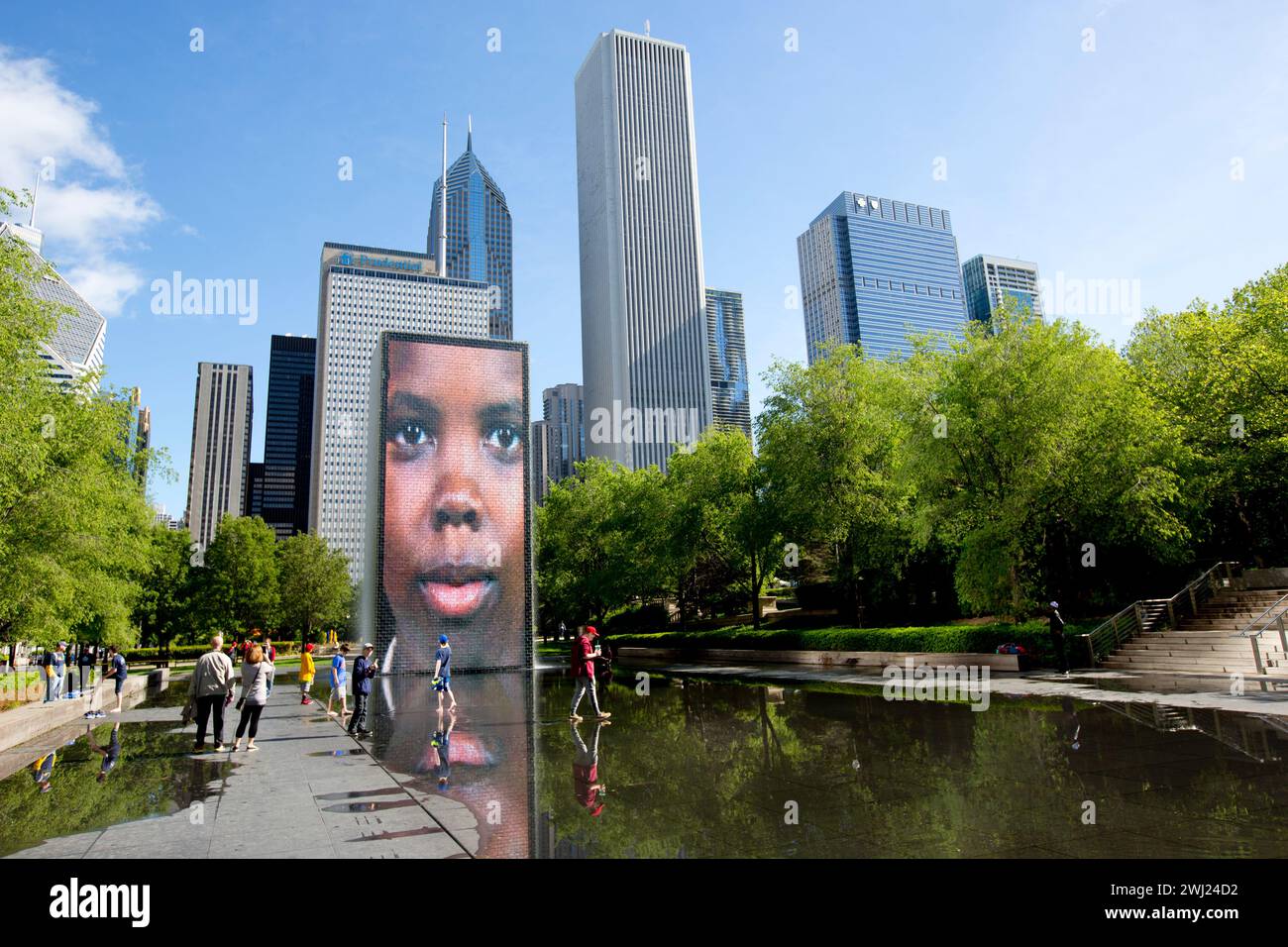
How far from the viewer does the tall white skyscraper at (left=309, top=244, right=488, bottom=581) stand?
16062 cm

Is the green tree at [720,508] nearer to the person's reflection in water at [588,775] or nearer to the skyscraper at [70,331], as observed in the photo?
the person's reflection in water at [588,775]

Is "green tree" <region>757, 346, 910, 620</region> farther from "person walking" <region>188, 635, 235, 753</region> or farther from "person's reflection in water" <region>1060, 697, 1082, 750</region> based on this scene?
"person walking" <region>188, 635, 235, 753</region>

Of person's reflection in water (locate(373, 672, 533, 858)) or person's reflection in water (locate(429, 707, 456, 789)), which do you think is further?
person's reflection in water (locate(429, 707, 456, 789))

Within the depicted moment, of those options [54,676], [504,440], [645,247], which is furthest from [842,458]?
[645,247]

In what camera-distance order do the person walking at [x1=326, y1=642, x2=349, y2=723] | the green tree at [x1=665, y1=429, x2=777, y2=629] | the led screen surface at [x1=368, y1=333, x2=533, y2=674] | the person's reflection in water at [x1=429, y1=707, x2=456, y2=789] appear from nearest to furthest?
the person's reflection in water at [x1=429, y1=707, x2=456, y2=789], the person walking at [x1=326, y1=642, x2=349, y2=723], the led screen surface at [x1=368, y1=333, x2=533, y2=674], the green tree at [x1=665, y1=429, x2=777, y2=629]

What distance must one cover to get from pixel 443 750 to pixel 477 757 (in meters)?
1.12

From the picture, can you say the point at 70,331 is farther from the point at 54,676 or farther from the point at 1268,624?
the point at 1268,624

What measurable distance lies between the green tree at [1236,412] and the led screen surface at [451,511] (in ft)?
87.4

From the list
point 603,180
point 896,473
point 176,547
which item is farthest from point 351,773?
point 603,180

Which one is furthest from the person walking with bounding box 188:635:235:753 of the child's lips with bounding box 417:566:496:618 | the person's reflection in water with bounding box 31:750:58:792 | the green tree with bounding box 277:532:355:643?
the green tree with bounding box 277:532:355:643

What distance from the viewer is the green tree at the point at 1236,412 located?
25250 millimetres

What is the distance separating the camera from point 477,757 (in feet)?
36.2

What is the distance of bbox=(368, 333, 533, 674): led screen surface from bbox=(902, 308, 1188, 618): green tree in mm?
18670
